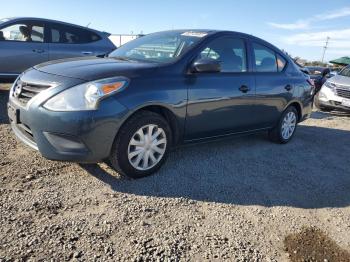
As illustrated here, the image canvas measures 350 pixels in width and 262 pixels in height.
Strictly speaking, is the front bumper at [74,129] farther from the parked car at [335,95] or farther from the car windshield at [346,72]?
the car windshield at [346,72]

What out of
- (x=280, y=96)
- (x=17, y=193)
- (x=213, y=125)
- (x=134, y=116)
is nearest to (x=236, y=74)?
(x=213, y=125)

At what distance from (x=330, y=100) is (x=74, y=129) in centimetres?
839

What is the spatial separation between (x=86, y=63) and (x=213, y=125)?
166cm

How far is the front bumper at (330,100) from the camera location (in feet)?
32.4

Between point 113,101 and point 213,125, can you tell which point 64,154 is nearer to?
point 113,101

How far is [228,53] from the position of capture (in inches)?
192

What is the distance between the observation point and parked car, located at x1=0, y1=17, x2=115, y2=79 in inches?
294

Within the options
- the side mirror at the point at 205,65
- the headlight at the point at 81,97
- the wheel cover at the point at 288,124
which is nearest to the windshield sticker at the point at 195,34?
the side mirror at the point at 205,65

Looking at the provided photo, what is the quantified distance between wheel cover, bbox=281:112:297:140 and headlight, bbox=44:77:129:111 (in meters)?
3.46

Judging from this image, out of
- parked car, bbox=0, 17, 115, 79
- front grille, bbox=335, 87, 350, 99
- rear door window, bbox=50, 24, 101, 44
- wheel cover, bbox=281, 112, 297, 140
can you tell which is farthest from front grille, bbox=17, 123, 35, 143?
front grille, bbox=335, 87, 350, 99

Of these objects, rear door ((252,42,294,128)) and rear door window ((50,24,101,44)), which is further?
rear door window ((50,24,101,44))

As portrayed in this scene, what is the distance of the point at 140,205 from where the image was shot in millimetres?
3438

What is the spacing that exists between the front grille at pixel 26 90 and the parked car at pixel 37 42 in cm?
393

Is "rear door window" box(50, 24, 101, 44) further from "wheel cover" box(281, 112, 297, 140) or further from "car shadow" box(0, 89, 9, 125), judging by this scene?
"wheel cover" box(281, 112, 297, 140)
